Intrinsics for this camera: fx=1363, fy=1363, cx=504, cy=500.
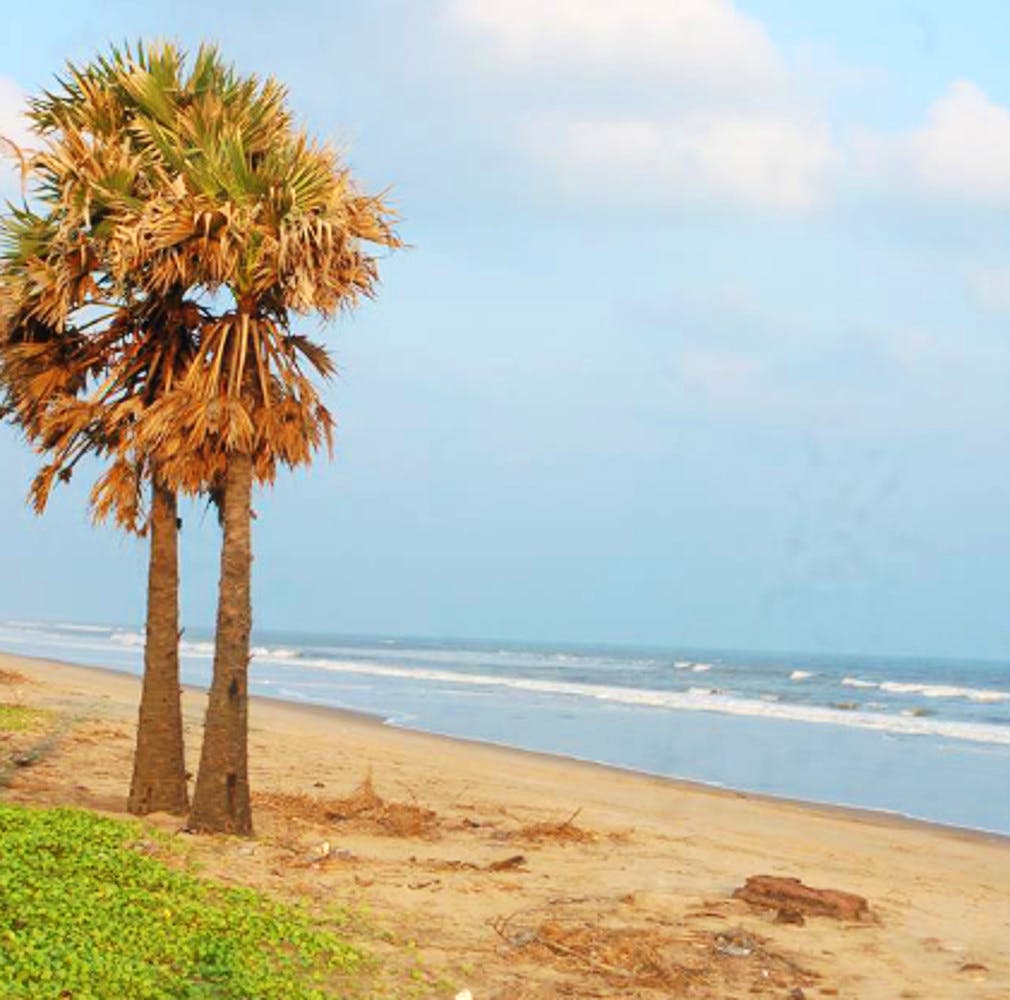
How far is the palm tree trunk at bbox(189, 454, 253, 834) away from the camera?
1142 cm

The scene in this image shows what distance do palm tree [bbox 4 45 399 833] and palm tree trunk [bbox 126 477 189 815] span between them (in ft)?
1.75

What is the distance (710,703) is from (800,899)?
36.3 metres

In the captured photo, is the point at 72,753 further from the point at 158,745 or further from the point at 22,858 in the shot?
the point at 22,858

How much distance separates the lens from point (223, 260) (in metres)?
11.2

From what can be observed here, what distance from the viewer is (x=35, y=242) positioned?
464 inches

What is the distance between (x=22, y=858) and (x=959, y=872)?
9795 mm

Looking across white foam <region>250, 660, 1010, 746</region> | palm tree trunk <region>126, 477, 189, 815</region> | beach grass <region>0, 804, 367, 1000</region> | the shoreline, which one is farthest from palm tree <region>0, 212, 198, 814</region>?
white foam <region>250, 660, 1010, 746</region>

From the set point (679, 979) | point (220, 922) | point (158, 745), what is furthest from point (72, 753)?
point (679, 979)

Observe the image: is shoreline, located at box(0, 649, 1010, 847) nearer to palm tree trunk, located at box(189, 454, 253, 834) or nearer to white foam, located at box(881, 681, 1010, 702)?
palm tree trunk, located at box(189, 454, 253, 834)

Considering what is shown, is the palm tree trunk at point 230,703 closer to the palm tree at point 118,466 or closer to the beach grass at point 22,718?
the palm tree at point 118,466

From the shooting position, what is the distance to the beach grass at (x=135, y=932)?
22.8 feet

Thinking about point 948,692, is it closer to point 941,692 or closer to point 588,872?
point 941,692

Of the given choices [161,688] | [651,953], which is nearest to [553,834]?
[161,688]

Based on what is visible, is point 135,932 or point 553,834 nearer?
point 135,932
